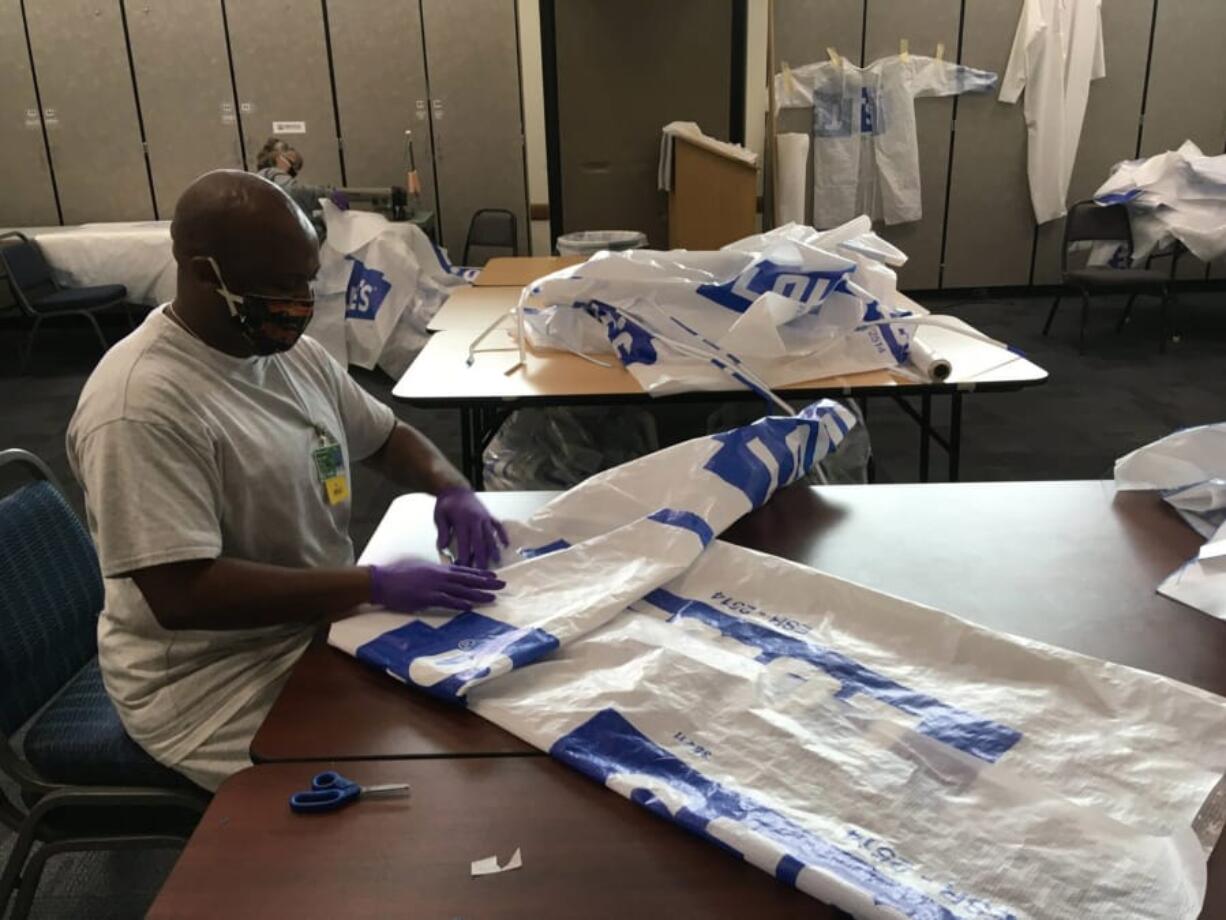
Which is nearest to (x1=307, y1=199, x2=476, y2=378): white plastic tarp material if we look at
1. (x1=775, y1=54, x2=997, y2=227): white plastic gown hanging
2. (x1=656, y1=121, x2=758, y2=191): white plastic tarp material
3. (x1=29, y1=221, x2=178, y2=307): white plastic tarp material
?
(x1=29, y1=221, x2=178, y2=307): white plastic tarp material

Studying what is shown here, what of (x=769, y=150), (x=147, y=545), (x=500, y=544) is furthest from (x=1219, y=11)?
(x=147, y=545)

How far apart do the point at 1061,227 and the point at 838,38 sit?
6.40 ft

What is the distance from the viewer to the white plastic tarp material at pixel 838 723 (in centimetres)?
77

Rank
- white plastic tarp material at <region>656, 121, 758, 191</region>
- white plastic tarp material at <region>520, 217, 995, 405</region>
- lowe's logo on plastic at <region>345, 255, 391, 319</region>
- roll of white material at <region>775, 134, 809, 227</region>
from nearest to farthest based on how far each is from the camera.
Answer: white plastic tarp material at <region>520, 217, 995, 405</region> < white plastic tarp material at <region>656, 121, 758, 191</region> < lowe's logo on plastic at <region>345, 255, 391, 319</region> < roll of white material at <region>775, 134, 809, 227</region>

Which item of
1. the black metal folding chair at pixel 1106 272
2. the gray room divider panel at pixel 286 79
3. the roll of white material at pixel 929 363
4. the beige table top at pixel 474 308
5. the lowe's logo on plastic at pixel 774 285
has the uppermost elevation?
the gray room divider panel at pixel 286 79

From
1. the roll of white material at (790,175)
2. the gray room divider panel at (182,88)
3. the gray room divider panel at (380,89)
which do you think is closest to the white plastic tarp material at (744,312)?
the roll of white material at (790,175)

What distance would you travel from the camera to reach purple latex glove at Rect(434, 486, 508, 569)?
135 centimetres

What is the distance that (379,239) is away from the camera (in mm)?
4895

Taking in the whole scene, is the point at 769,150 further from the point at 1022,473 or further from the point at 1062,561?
the point at 1062,561

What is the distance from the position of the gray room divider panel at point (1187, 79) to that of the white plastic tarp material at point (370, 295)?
15.6 ft

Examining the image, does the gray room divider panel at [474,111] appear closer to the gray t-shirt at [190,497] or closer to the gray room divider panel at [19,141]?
the gray room divider panel at [19,141]

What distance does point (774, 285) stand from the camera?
7.57 feet

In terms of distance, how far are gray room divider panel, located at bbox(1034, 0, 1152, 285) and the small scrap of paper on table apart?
666 cm

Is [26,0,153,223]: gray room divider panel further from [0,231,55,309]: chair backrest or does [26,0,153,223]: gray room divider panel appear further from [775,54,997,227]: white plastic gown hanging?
[775,54,997,227]: white plastic gown hanging
